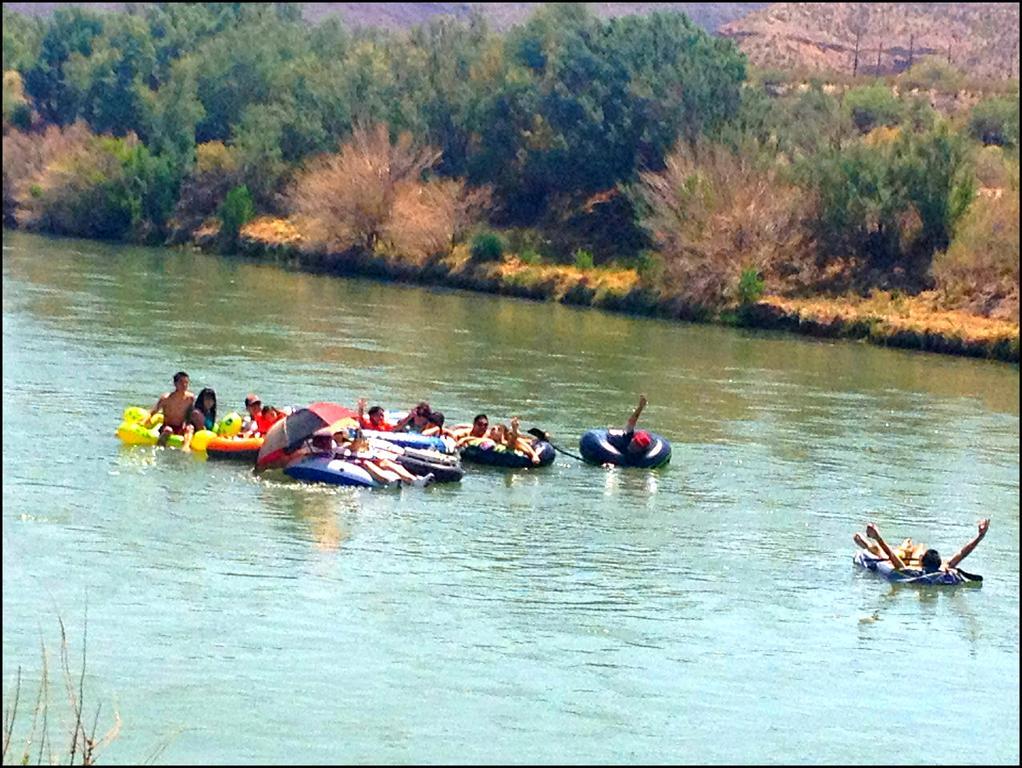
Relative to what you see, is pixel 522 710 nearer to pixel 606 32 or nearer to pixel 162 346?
pixel 162 346

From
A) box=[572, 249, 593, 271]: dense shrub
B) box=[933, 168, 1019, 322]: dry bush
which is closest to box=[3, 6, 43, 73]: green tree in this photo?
box=[572, 249, 593, 271]: dense shrub

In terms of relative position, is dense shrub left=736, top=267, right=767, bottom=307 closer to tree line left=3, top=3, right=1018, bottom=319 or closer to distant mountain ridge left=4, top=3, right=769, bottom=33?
tree line left=3, top=3, right=1018, bottom=319

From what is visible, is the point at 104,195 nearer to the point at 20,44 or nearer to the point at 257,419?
the point at 20,44

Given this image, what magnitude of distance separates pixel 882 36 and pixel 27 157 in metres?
51.7

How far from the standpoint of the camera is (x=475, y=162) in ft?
226

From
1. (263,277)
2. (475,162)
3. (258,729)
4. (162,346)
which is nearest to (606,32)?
(475,162)

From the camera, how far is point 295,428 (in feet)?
82.2

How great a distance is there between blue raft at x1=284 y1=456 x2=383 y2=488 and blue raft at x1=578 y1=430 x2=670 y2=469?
4348 mm

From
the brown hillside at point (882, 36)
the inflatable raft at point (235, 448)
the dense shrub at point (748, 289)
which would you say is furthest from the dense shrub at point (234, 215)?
the inflatable raft at point (235, 448)

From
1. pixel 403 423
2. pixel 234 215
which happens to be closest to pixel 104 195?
pixel 234 215

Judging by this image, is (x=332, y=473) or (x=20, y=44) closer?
(x=332, y=473)

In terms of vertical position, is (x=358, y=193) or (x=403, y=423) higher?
(x=358, y=193)

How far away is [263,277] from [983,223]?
21.9m

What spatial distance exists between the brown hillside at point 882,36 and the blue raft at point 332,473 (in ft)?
253
